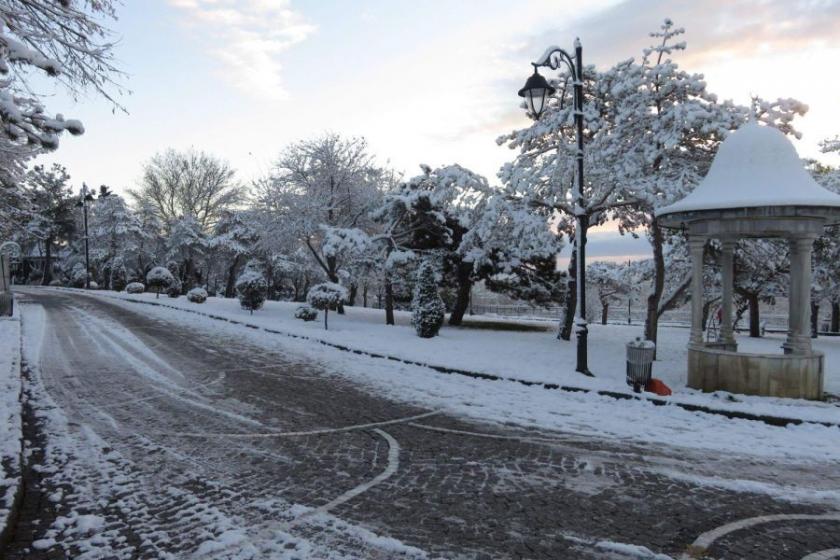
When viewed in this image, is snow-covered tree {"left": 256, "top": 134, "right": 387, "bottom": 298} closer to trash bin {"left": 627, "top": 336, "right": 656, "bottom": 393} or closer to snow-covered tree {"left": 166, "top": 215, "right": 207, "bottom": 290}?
trash bin {"left": 627, "top": 336, "right": 656, "bottom": 393}

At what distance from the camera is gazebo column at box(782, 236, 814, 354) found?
33.7 ft

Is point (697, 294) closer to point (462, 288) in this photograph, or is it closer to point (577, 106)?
point (577, 106)

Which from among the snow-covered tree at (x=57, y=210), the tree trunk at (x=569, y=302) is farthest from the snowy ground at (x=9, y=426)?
the snow-covered tree at (x=57, y=210)

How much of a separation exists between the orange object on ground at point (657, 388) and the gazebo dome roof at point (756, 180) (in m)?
3.39

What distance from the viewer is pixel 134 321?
22.0 metres

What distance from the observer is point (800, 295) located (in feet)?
34.3

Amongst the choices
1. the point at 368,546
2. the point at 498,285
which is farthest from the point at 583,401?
the point at 498,285

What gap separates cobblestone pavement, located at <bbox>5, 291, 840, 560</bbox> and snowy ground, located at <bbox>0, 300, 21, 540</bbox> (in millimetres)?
195

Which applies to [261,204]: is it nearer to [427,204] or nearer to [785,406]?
[427,204]

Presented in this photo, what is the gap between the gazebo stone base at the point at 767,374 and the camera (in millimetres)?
9812

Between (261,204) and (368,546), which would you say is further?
(261,204)

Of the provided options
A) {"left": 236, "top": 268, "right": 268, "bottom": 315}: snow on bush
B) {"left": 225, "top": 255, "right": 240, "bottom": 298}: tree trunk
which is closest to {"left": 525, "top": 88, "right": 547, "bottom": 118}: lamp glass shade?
{"left": 236, "top": 268, "right": 268, "bottom": 315}: snow on bush

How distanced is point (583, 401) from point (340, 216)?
19728 millimetres

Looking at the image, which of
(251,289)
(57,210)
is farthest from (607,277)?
(57,210)
